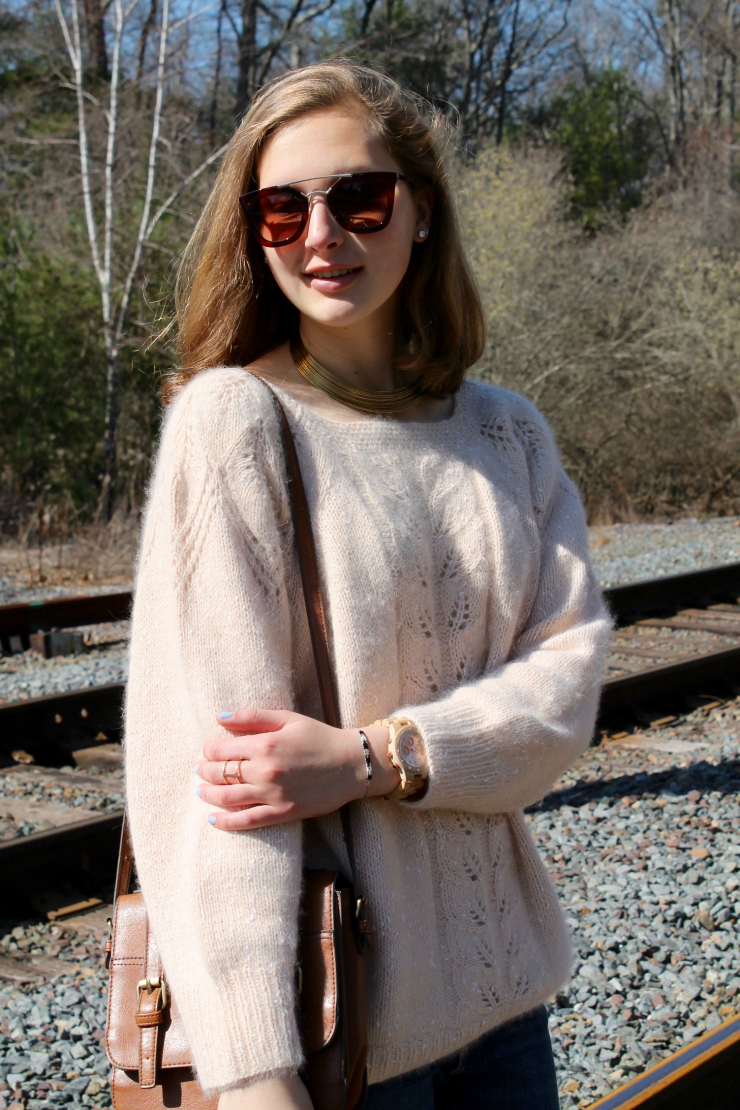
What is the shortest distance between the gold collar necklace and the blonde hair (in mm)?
66

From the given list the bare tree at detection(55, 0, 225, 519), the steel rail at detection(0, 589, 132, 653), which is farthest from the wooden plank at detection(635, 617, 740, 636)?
the bare tree at detection(55, 0, 225, 519)

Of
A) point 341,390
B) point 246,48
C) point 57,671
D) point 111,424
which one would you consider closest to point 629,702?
point 57,671

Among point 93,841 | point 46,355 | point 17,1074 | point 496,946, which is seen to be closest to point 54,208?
point 46,355

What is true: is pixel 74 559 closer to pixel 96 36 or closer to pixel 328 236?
pixel 96 36

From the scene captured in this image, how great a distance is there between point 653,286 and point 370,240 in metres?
18.1

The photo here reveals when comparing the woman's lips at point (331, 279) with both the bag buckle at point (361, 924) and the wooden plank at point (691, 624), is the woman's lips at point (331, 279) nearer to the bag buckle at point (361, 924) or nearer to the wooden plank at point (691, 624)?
the bag buckle at point (361, 924)

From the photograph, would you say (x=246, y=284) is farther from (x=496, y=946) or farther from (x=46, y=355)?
(x=46, y=355)

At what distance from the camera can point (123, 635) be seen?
8281mm

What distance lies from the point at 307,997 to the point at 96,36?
1792 cm

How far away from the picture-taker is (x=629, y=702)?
6.07m

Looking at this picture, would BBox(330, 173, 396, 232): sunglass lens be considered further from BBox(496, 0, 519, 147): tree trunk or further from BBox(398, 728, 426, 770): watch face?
BBox(496, 0, 519, 147): tree trunk

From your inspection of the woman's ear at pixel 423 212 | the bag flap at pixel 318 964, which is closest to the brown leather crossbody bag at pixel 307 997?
the bag flap at pixel 318 964

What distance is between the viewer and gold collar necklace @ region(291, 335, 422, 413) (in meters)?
1.65

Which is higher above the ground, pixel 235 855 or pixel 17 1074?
pixel 235 855
